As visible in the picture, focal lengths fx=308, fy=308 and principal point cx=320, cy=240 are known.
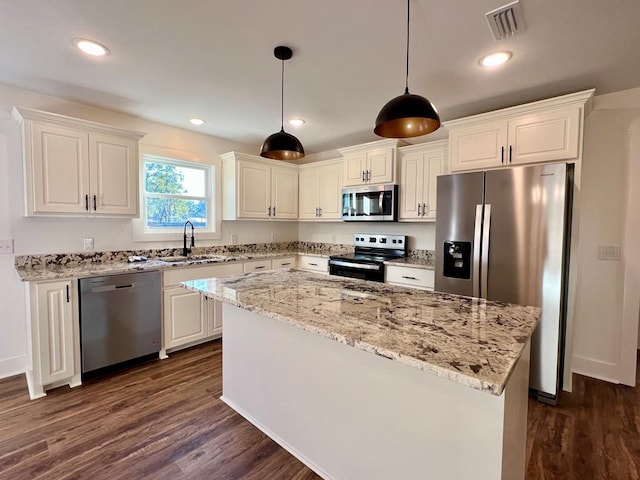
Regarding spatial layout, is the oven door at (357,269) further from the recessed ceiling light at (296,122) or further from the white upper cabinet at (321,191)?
the recessed ceiling light at (296,122)

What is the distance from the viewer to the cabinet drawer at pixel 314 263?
409cm

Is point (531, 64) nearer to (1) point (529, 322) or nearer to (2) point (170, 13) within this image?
(1) point (529, 322)

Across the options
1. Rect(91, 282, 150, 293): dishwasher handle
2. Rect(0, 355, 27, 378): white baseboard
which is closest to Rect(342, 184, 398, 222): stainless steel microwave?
Rect(91, 282, 150, 293): dishwasher handle

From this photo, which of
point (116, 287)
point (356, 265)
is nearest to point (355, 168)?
point (356, 265)

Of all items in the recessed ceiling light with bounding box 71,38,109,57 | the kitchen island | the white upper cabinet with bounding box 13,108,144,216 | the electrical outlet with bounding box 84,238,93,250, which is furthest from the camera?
the electrical outlet with bounding box 84,238,93,250

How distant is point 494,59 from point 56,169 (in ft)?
11.5

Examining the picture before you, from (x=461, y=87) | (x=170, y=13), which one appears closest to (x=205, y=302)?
(x=170, y=13)

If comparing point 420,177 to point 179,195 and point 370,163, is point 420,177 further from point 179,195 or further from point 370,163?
point 179,195

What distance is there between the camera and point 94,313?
2.59 m

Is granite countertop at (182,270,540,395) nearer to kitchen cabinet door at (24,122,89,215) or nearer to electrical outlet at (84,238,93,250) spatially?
kitchen cabinet door at (24,122,89,215)

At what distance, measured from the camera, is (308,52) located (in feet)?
6.70

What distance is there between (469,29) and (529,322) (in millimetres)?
1631

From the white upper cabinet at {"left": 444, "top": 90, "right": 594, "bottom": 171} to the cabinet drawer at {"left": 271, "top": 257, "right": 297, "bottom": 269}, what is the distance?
7.74 ft

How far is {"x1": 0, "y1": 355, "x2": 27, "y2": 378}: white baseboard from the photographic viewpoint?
8.71ft
